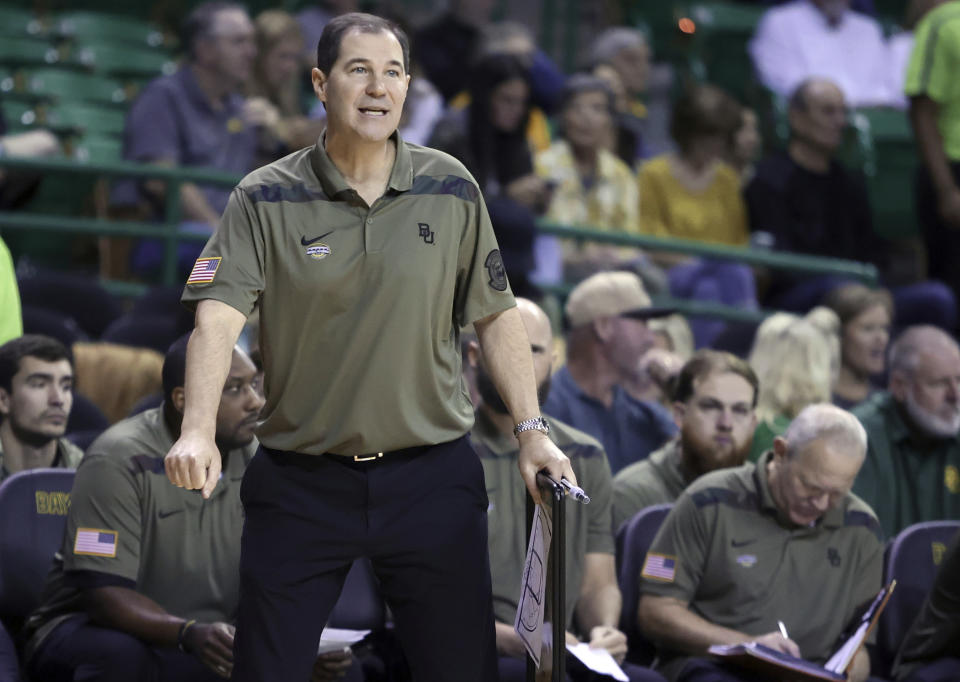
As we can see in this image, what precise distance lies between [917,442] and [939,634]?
1.66 meters

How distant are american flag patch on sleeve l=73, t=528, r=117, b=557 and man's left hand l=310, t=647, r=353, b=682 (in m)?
0.67

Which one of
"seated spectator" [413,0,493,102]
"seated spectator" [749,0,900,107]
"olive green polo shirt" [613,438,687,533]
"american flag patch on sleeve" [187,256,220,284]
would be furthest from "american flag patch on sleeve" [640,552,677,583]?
"seated spectator" [749,0,900,107]

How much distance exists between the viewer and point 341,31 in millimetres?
3098

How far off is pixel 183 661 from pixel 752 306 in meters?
4.55

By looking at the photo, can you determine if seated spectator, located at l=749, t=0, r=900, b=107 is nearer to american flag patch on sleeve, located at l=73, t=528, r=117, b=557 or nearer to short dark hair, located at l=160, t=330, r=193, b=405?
short dark hair, located at l=160, t=330, r=193, b=405

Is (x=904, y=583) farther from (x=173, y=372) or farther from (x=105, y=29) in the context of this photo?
(x=105, y=29)

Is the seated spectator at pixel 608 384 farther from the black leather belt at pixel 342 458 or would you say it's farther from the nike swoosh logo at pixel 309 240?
the nike swoosh logo at pixel 309 240

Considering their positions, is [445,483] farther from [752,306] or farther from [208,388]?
[752,306]

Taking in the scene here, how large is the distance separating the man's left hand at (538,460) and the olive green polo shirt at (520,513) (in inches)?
60.1

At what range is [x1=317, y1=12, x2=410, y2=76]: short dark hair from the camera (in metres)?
3.09

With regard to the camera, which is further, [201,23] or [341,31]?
[201,23]

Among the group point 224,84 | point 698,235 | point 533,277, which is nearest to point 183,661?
point 533,277

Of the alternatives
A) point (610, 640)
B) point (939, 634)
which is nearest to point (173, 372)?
point (610, 640)

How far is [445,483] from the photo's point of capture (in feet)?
10.4
